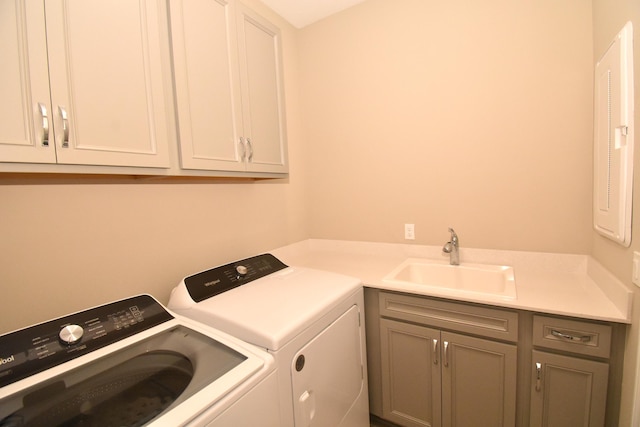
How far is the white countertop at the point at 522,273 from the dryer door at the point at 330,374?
0.33 m

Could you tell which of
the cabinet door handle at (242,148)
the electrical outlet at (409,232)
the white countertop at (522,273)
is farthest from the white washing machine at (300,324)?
the electrical outlet at (409,232)

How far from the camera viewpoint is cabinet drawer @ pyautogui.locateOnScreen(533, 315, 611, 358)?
113 centimetres

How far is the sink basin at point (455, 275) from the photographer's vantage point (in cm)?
168

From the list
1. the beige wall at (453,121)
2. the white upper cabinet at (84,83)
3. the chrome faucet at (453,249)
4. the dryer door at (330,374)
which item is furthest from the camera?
the chrome faucet at (453,249)

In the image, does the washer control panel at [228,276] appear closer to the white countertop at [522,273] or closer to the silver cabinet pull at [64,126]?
the white countertop at [522,273]

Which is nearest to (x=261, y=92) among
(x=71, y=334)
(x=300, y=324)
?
(x=300, y=324)

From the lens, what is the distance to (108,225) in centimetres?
126

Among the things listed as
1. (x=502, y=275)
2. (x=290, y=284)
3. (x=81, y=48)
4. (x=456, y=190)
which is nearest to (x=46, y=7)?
(x=81, y=48)

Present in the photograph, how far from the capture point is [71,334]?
37.8 inches

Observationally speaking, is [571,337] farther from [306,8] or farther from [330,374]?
[306,8]

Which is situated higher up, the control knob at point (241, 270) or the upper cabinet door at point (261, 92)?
the upper cabinet door at point (261, 92)

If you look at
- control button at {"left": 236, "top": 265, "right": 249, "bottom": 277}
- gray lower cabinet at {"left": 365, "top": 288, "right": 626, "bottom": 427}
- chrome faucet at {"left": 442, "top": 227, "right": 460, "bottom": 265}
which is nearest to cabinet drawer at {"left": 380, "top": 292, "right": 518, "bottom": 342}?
gray lower cabinet at {"left": 365, "top": 288, "right": 626, "bottom": 427}

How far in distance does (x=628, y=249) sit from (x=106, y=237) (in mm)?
2077

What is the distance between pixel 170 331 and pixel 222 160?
2.60ft
